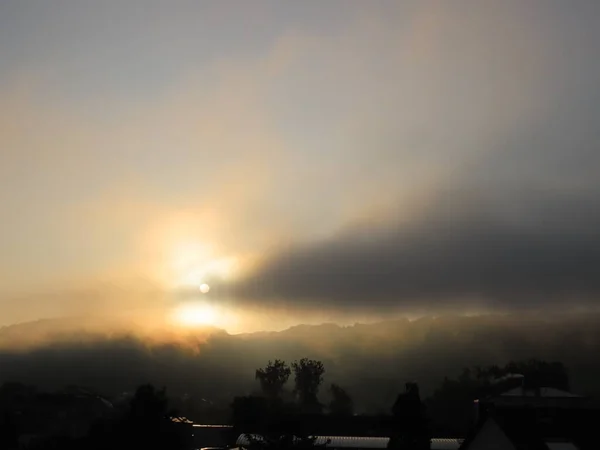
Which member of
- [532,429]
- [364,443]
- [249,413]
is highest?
[532,429]

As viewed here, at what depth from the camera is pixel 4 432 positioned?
295ft

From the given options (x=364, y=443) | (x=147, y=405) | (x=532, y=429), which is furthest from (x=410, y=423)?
(x=364, y=443)

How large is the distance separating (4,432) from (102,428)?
815 inches

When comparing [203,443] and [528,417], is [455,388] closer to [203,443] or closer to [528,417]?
[203,443]

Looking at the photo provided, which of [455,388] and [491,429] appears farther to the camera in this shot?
[455,388]

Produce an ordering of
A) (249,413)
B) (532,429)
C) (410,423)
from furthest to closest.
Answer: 1. (249,413)
2. (410,423)
3. (532,429)

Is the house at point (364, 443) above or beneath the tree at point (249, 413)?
beneath

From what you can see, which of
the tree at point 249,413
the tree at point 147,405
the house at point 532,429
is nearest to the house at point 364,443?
the tree at point 249,413

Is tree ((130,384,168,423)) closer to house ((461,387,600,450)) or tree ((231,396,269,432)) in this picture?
tree ((231,396,269,432))

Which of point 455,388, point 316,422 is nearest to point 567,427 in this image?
point 316,422

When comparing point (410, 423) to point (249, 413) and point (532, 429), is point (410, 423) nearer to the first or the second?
point (532, 429)

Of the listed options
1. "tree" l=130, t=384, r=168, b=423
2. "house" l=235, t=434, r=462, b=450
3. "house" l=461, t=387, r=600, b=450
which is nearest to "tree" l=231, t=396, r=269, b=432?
"house" l=235, t=434, r=462, b=450

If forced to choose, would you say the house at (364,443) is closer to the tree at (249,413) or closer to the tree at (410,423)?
the tree at (249,413)

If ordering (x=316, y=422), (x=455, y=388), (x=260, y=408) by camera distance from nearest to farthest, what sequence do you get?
(x=260, y=408) < (x=316, y=422) < (x=455, y=388)
